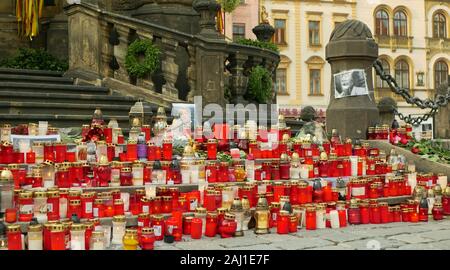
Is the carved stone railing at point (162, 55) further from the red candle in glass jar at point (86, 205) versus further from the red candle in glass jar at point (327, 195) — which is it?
the red candle in glass jar at point (86, 205)

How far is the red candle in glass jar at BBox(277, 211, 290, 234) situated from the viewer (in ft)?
21.6

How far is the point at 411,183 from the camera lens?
8578mm

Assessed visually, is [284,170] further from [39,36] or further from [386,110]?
[39,36]

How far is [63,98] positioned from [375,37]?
3928 cm

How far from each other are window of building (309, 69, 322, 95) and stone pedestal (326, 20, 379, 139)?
111 feet

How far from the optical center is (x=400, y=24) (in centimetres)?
4762

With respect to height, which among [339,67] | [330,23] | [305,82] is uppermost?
[330,23]

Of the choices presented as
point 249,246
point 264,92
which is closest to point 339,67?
point 264,92

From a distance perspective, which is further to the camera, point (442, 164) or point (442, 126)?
point (442, 126)

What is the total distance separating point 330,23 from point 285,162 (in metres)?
39.2

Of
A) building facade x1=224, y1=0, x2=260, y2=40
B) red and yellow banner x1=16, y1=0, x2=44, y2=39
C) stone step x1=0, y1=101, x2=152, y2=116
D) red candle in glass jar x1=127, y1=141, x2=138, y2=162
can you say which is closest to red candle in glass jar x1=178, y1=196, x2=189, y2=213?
red candle in glass jar x1=127, y1=141, x2=138, y2=162

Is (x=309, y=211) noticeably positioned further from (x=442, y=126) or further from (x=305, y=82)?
(x=305, y=82)

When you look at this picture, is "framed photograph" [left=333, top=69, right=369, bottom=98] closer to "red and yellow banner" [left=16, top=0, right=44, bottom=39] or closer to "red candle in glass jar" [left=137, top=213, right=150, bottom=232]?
"red candle in glass jar" [left=137, top=213, right=150, bottom=232]
